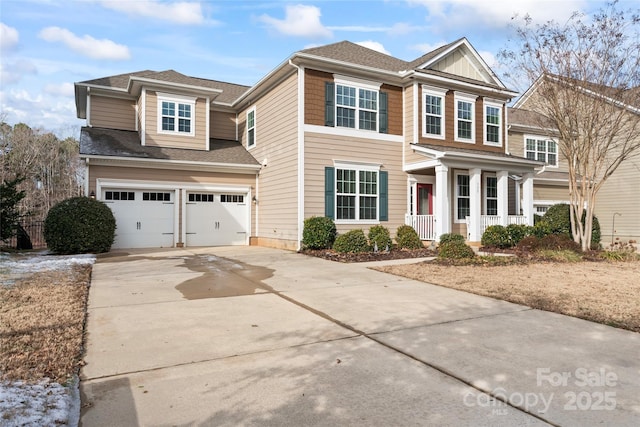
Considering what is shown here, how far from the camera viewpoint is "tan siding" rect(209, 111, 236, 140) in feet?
58.7

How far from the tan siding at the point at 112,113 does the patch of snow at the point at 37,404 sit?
50.2 ft

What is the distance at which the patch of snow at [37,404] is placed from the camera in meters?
2.51

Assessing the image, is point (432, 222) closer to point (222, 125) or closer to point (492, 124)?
point (492, 124)

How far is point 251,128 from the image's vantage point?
16.8 meters

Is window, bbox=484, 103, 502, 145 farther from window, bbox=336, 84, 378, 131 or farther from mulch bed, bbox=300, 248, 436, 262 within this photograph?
mulch bed, bbox=300, 248, 436, 262

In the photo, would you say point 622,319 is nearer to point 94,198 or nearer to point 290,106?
point 290,106

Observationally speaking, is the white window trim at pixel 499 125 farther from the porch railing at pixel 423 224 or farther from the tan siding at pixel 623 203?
the tan siding at pixel 623 203

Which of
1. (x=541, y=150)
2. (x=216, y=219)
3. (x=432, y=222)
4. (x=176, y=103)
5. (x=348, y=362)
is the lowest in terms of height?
(x=348, y=362)

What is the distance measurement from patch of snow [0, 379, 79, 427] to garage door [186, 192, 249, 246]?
12.4 m

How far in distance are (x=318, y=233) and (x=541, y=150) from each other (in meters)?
15.0

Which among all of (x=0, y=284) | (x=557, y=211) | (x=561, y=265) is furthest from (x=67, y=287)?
(x=557, y=211)

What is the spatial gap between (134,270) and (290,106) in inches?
273

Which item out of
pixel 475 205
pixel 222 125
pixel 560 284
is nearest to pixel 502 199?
pixel 475 205

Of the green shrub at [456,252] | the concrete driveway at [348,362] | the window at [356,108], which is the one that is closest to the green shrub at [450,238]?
the green shrub at [456,252]
